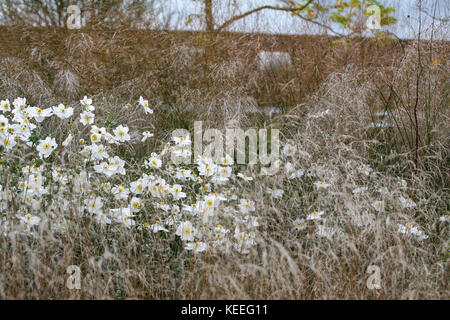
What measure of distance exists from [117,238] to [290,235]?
2.91ft

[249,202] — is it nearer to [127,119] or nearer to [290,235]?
[290,235]

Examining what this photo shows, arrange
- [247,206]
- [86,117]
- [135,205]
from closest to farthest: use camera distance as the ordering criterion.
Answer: [135,205] → [247,206] → [86,117]

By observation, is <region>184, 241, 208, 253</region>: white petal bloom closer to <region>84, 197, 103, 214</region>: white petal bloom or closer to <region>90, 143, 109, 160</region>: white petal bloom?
<region>84, 197, 103, 214</region>: white petal bloom

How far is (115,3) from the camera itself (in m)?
5.10

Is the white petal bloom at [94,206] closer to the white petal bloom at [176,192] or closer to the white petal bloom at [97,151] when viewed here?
the white petal bloom at [97,151]

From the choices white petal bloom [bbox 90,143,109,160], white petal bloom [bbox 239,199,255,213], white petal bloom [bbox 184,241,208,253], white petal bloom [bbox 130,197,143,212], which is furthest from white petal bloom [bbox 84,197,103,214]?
white petal bloom [bbox 239,199,255,213]

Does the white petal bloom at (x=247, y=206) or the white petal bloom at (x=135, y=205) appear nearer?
the white petal bloom at (x=135, y=205)

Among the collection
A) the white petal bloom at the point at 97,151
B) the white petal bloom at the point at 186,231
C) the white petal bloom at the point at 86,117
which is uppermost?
the white petal bloom at the point at 86,117

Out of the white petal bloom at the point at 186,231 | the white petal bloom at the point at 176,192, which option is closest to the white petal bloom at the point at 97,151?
the white petal bloom at the point at 176,192

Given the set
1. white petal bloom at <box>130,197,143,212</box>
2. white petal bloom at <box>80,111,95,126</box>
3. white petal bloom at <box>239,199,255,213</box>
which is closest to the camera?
white petal bloom at <box>130,197,143,212</box>

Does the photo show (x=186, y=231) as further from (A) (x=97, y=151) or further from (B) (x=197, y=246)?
(A) (x=97, y=151)

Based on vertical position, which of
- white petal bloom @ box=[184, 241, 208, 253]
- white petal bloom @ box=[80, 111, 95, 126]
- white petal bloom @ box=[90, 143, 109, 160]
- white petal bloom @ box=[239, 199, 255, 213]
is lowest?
white petal bloom @ box=[184, 241, 208, 253]

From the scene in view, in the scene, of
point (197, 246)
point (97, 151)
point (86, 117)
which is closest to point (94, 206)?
point (97, 151)
